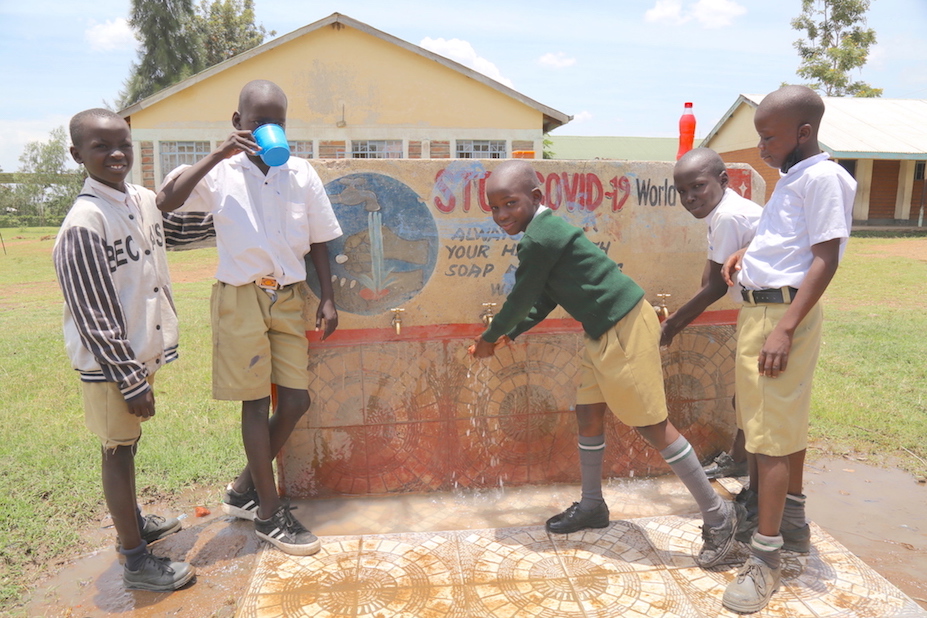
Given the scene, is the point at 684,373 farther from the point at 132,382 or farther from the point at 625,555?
the point at 132,382

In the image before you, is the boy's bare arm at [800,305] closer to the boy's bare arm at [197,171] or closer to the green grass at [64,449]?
the boy's bare arm at [197,171]

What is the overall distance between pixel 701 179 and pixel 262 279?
6.31ft

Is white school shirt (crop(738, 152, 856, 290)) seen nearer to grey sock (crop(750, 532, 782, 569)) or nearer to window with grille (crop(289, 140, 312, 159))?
grey sock (crop(750, 532, 782, 569))

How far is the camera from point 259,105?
104 inches

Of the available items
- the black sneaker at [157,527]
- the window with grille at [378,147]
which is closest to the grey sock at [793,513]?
the black sneaker at [157,527]

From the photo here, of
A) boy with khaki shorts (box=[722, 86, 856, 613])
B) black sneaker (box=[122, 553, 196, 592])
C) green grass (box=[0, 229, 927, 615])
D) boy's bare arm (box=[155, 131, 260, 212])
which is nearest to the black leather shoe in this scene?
boy with khaki shorts (box=[722, 86, 856, 613])

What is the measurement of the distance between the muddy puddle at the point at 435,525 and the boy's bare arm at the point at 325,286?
940mm

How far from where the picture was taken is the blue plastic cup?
2525 millimetres

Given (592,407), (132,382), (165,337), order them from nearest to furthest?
1. (132,382)
2. (165,337)
3. (592,407)

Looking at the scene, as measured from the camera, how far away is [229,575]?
105 inches

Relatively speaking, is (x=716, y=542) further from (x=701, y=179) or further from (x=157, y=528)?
(x=157, y=528)

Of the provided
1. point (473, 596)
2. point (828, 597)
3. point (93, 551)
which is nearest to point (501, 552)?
point (473, 596)

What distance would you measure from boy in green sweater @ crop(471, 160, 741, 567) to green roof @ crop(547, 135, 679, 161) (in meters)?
24.4

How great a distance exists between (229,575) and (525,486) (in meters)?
1.47
